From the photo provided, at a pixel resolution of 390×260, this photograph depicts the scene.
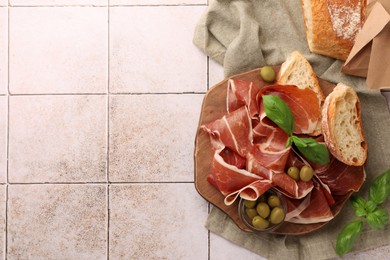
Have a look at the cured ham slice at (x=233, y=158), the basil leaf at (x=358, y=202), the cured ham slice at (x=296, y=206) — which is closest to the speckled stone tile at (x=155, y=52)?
the cured ham slice at (x=233, y=158)

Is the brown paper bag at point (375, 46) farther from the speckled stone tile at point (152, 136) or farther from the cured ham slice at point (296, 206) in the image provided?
the speckled stone tile at point (152, 136)

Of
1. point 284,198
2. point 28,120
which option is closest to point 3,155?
point 28,120

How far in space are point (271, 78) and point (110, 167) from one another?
1.88 feet

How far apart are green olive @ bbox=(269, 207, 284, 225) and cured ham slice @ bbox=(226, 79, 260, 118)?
28cm

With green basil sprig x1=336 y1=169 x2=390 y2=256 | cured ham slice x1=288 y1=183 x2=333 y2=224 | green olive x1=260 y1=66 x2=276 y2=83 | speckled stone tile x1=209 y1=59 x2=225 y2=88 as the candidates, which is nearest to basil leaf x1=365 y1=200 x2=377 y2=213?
green basil sprig x1=336 y1=169 x2=390 y2=256

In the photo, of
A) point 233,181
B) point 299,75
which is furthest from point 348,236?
point 299,75

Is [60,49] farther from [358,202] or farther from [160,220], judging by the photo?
[358,202]

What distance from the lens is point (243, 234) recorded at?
1.68 metres

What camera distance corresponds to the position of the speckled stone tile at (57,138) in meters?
1.73

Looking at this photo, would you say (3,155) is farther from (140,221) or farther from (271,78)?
(271,78)

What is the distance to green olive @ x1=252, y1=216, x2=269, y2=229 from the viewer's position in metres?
1.52

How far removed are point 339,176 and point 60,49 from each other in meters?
0.94

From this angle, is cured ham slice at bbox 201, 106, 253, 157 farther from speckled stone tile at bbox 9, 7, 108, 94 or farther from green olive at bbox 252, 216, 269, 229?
speckled stone tile at bbox 9, 7, 108, 94

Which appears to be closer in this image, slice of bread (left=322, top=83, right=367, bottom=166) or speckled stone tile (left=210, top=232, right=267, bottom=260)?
slice of bread (left=322, top=83, right=367, bottom=166)
